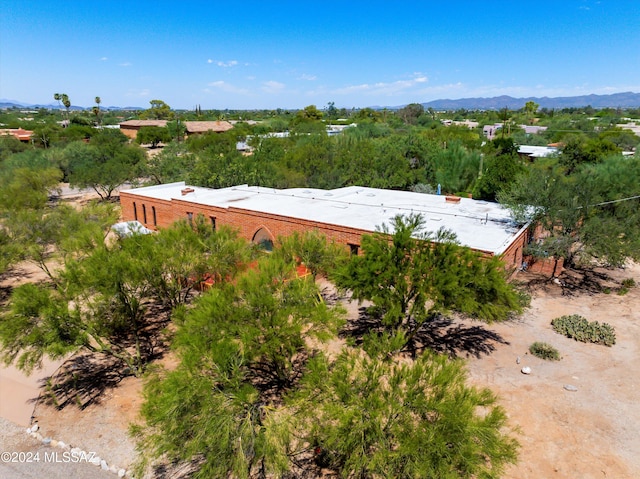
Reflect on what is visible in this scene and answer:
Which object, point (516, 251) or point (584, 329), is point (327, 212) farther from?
point (584, 329)

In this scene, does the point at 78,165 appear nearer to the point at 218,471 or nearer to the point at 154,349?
the point at 154,349

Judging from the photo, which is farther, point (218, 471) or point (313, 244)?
point (313, 244)

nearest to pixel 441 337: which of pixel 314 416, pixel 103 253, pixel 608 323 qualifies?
pixel 608 323

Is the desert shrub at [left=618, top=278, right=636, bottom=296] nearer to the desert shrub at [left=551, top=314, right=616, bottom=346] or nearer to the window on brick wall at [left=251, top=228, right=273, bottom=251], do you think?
the desert shrub at [left=551, top=314, right=616, bottom=346]

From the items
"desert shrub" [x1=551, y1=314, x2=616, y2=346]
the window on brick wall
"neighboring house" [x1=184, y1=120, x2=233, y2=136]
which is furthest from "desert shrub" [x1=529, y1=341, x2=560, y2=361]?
"neighboring house" [x1=184, y1=120, x2=233, y2=136]

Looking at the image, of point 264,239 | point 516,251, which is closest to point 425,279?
point 516,251

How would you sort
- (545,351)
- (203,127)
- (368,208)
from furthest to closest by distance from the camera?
(203,127)
(368,208)
(545,351)
